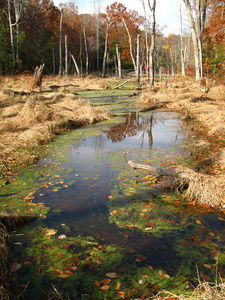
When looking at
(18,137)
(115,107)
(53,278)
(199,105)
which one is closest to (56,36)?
(115,107)

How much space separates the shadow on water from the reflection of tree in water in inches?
95.8

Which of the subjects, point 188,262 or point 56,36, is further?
point 56,36

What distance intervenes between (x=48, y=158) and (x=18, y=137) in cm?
180

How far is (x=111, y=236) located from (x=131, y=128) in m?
6.53

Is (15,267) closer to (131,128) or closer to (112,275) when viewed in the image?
(112,275)

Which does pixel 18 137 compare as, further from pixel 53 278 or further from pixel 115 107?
pixel 115 107

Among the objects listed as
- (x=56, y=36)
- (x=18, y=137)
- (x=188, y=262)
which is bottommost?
(x=188, y=262)

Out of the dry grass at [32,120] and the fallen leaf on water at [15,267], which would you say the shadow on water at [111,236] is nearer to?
the fallen leaf on water at [15,267]

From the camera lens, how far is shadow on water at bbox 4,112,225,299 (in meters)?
2.51

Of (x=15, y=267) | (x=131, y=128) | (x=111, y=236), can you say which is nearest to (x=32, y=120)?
(x=131, y=128)

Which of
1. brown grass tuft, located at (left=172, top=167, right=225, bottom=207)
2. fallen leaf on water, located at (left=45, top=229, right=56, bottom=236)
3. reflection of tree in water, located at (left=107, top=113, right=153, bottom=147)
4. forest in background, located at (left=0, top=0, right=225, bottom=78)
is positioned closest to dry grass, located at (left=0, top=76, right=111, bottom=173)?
reflection of tree in water, located at (left=107, top=113, right=153, bottom=147)

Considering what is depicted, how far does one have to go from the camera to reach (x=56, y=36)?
122 feet

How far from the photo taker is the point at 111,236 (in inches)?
126

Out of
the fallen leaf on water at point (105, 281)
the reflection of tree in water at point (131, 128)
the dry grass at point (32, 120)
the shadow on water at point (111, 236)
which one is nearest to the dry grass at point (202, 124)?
the shadow on water at point (111, 236)
